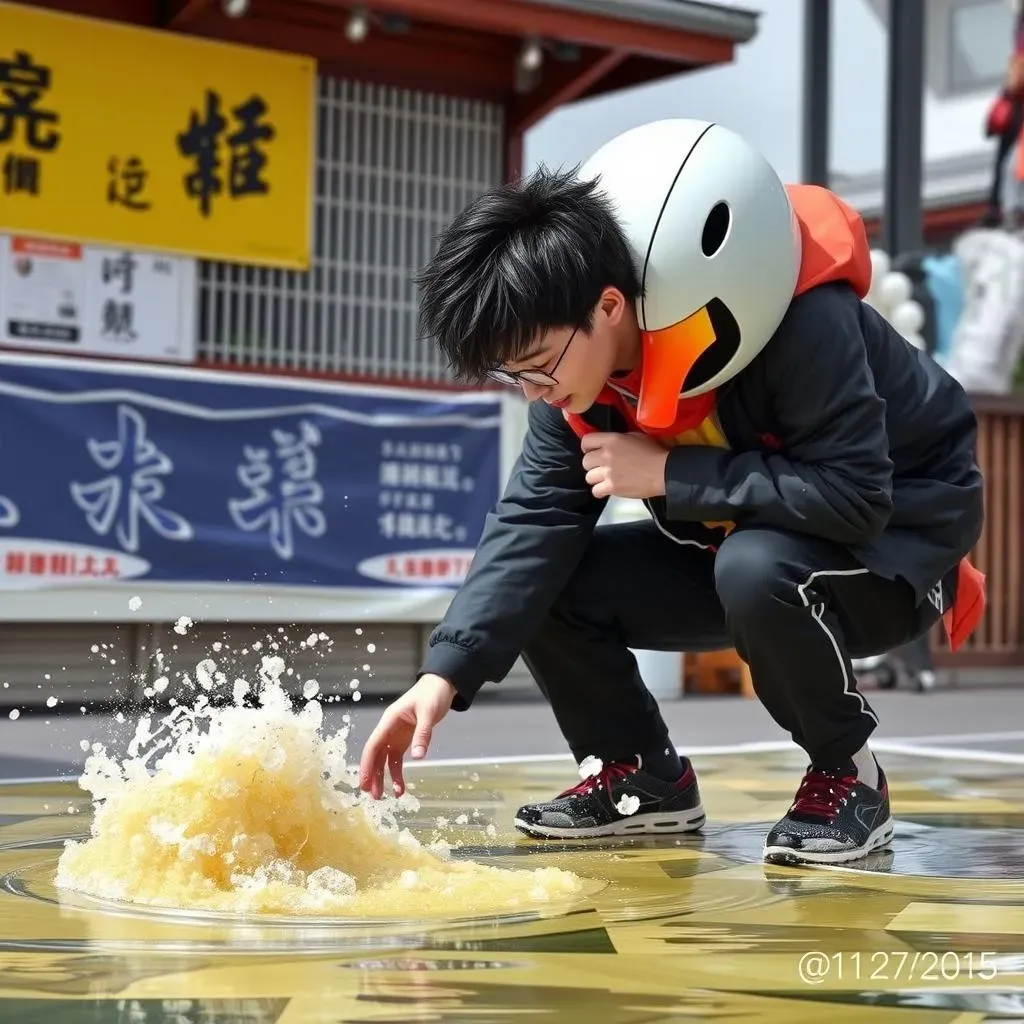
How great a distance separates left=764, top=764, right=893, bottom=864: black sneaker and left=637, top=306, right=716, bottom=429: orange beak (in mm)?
645

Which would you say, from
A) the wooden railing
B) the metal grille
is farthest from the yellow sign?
Result: the wooden railing

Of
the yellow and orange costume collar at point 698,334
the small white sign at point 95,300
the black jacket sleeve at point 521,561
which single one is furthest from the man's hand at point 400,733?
the small white sign at point 95,300

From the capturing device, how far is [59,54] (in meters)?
7.18

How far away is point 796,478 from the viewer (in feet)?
8.58

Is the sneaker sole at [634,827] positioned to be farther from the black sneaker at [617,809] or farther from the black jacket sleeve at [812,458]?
the black jacket sleeve at [812,458]

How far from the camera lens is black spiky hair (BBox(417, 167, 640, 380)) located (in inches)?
94.7

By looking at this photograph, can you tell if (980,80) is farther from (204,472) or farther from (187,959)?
(187,959)

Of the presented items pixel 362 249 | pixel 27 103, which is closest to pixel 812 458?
pixel 27 103

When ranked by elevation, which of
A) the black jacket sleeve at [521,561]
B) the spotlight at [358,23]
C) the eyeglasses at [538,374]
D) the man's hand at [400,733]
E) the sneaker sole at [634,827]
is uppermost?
the spotlight at [358,23]

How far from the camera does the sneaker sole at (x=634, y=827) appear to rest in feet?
9.71

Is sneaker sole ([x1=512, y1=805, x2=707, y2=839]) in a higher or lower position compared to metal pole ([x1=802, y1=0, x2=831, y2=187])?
lower

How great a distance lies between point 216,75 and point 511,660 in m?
5.50

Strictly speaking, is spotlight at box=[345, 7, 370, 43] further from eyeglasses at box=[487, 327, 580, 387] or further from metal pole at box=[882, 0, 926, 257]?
eyeglasses at box=[487, 327, 580, 387]

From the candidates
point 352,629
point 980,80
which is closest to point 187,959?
point 352,629
